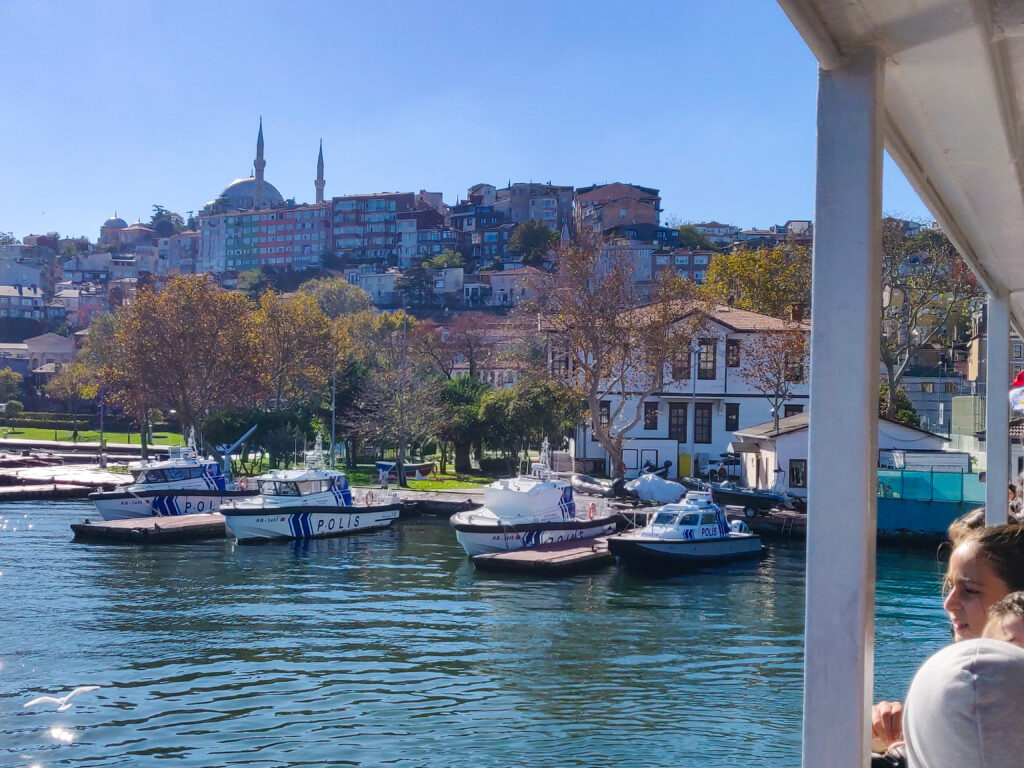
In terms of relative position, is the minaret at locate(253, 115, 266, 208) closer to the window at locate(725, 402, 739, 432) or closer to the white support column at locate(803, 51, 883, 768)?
the window at locate(725, 402, 739, 432)

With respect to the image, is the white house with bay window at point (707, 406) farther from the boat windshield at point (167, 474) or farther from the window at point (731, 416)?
the boat windshield at point (167, 474)

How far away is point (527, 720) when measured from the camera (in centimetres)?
1201

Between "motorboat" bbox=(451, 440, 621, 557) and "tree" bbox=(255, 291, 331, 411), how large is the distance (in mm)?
25653

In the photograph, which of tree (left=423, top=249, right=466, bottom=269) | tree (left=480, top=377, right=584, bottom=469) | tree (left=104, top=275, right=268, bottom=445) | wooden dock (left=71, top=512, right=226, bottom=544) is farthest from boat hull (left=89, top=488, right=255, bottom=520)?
tree (left=423, top=249, right=466, bottom=269)

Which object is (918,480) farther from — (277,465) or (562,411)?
(277,465)

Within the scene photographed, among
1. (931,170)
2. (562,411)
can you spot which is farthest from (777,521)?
(931,170)

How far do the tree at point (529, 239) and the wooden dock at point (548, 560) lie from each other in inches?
3613

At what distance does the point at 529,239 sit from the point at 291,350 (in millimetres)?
71172

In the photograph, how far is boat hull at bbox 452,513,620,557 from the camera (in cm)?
2464

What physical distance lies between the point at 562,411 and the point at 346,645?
25.7m

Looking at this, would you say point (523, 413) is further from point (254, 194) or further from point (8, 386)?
point (254, 194)

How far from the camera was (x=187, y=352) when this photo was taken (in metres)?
43.8

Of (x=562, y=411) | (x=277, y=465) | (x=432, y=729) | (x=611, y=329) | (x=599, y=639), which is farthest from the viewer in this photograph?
(x=277, y=465)

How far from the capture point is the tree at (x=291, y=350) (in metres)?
51.5
